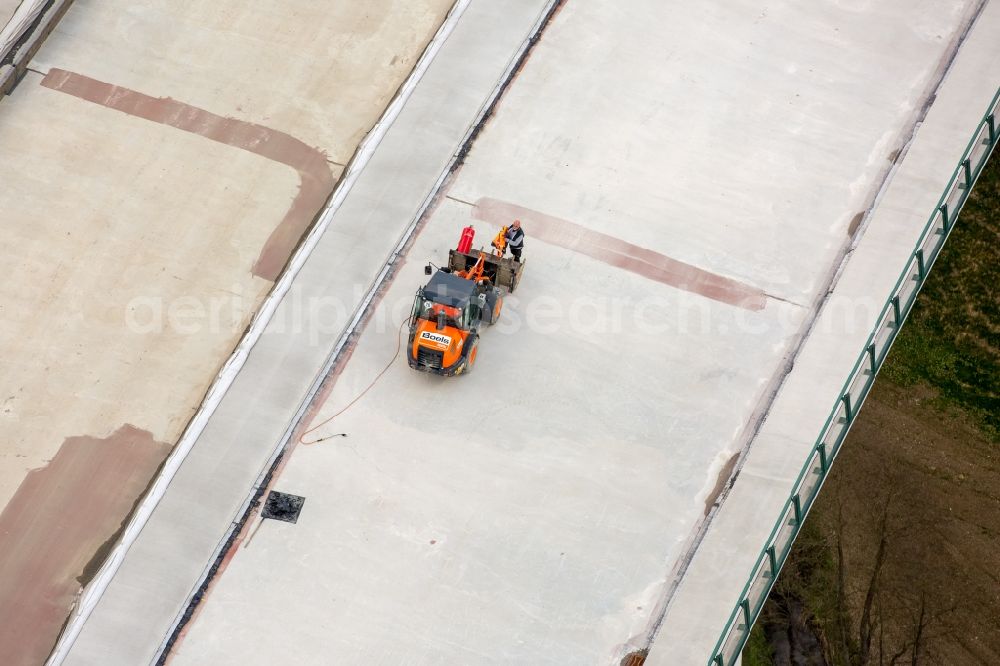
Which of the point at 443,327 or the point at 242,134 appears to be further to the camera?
the point at 242,134

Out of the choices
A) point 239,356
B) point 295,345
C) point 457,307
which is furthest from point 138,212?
point 457,307

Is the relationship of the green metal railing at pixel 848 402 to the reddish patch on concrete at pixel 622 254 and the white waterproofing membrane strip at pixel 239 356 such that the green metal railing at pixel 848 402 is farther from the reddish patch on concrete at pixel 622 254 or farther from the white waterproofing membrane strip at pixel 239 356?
the white waterproofing membrane strip at pixel 239 356

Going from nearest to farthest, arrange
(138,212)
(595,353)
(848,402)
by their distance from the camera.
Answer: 1. (848,402)
2. (595,353)
3. (138,212)

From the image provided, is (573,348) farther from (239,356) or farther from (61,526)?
(61,526)

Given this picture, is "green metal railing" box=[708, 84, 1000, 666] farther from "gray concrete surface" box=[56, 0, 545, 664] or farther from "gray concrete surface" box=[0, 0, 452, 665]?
"gray concrete surface" box=[0, 0, 452, 665]

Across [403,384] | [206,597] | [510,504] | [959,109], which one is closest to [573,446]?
[510,504]

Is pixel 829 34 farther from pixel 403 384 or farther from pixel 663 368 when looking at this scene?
pixel 403 384

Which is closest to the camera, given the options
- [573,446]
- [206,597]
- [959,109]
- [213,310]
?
[206,597]
